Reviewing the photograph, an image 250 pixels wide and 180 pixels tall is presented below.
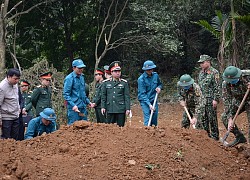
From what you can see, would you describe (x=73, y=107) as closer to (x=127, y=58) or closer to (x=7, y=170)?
(x=7, y=170)

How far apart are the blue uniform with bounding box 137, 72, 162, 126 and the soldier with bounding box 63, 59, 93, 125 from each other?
1.17 meters

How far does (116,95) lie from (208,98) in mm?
1738

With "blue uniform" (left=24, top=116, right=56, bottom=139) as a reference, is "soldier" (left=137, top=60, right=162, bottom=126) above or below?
above

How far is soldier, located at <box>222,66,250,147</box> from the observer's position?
7.27 m

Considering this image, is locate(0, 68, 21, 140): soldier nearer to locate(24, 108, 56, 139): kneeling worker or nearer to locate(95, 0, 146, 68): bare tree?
locate(24, 108, 56, 139): kneeling worker

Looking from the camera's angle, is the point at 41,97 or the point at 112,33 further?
the point at 112,33

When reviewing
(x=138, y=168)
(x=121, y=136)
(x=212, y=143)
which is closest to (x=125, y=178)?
(x=138, y=168)

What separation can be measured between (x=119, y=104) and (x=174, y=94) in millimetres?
10783

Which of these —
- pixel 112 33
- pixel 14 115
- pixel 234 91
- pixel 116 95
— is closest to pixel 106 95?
pixel 116 95

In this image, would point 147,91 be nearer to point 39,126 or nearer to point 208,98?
point 208,98

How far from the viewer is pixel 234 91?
25.0ft

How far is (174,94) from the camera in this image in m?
18.7

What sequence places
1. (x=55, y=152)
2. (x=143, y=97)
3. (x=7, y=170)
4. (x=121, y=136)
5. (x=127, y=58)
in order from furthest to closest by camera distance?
(x=127, y=58), (x=143, y=97), (x=121, y=136), (x=55, y=152), (x=7, y=170)

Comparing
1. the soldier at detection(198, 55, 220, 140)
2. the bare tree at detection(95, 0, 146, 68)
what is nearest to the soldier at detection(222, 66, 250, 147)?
the soldier at detection(198, 55, 220, 140)
